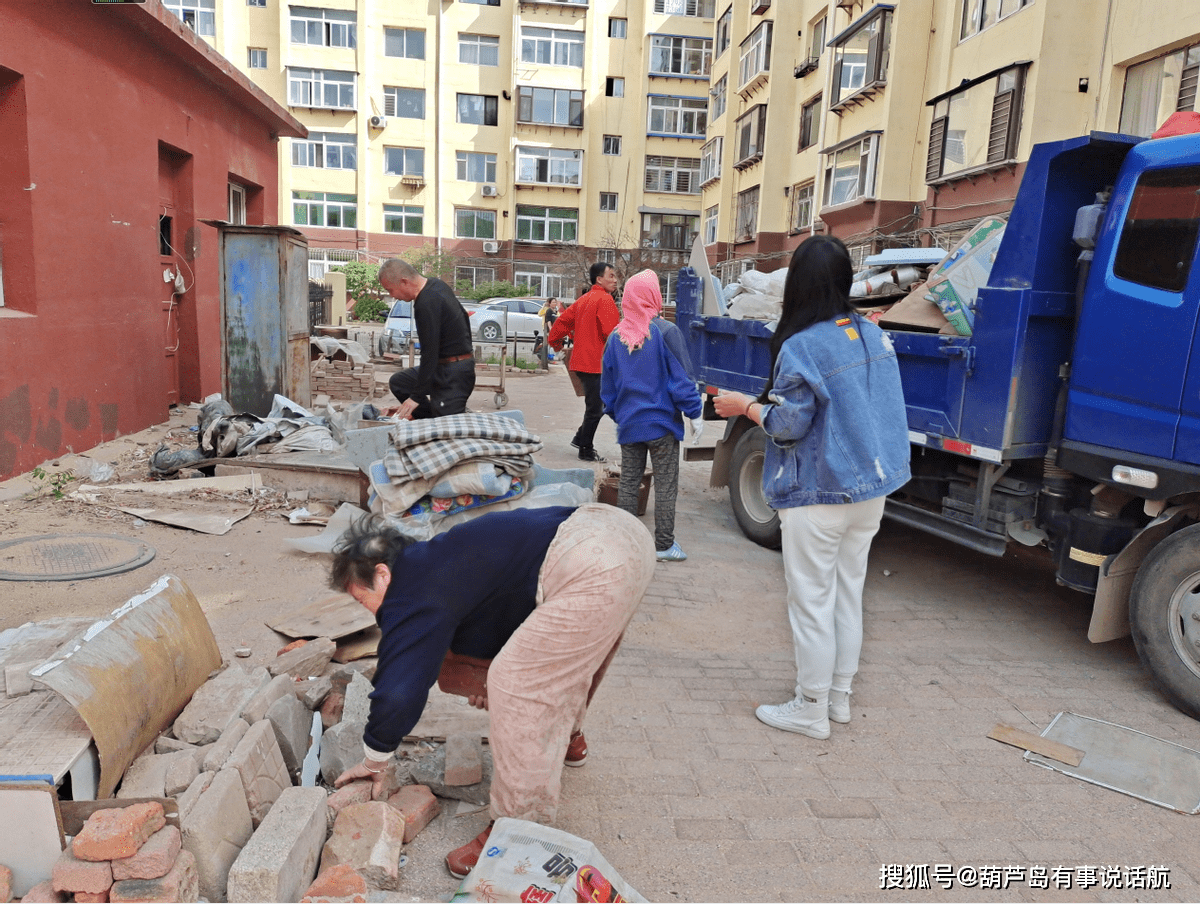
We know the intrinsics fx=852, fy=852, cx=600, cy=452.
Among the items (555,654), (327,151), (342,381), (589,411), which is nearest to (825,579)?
(555,654)

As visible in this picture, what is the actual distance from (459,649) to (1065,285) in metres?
3.62

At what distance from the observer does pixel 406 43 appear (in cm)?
3569

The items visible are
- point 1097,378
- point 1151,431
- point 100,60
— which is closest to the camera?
point 1151,431

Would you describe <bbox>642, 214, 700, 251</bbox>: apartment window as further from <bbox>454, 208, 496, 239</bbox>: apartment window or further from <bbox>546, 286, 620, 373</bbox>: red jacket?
<bbox>546, 286, 620, 373</bbox>: red jacket

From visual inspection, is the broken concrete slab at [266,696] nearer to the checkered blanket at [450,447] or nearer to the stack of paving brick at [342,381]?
the checkered blanket at [450,447]

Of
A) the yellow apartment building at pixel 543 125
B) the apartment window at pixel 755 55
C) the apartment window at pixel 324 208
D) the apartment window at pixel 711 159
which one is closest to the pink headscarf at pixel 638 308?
the yellow apartment building at pixel 543 125

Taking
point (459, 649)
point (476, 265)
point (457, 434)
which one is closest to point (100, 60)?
point (457, 434)

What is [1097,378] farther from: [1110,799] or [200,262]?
[200,262]

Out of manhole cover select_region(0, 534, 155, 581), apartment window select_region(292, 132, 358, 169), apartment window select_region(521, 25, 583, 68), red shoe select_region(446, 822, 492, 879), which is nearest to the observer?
red shoe select_region(446, 822, 492, 879)

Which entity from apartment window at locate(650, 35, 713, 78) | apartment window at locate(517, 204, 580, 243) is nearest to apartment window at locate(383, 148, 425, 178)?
apartment window at locate(517, 204, 580, 243)

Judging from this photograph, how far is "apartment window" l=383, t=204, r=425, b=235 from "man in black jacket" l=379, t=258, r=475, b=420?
104 feet

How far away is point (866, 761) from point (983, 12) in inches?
Result: 699

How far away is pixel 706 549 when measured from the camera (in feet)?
20.8

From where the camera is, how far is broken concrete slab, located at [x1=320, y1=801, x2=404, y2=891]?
2.45 m
